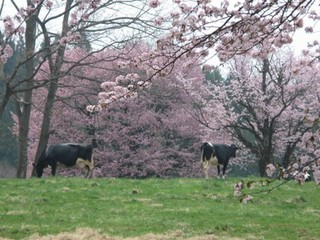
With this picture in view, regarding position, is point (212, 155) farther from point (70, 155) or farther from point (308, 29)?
point (308, 29)

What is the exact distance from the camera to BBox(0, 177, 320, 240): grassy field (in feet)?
32.4

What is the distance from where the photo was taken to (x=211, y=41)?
5703mm

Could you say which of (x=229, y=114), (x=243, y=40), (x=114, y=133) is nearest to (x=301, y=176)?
(x=243, y=40)

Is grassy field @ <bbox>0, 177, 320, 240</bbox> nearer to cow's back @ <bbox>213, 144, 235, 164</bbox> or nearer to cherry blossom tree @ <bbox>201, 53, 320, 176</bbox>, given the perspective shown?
cow's back @ <bbox>213, 144, 235, 164</bbox>

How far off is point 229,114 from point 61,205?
1709 centimetres

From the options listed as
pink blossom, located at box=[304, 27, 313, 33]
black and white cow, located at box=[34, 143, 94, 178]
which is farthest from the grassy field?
black and white cow, located at box=[34, 143, 94, 178]

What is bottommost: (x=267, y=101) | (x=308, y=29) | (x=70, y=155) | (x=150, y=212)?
(x=150, y=212)

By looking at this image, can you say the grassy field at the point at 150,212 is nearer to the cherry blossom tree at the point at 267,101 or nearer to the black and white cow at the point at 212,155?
the black and white cow at the point at 212,155

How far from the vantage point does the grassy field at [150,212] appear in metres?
9.87

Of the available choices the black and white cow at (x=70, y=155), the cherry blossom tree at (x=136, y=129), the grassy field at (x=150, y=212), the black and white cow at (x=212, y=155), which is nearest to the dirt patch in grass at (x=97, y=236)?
the grassy field at (x=150, y=212)

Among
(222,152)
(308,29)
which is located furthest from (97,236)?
(222,152)

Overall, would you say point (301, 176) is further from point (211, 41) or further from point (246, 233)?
point (246, 233)

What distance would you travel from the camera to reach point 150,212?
11.8 m

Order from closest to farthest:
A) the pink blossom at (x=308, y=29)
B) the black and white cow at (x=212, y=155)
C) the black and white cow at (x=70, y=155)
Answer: the pink blossom at (x=308, y=29), the black and white cow at (x=212, y=155), the black and white cow at (x=70, y=155)
